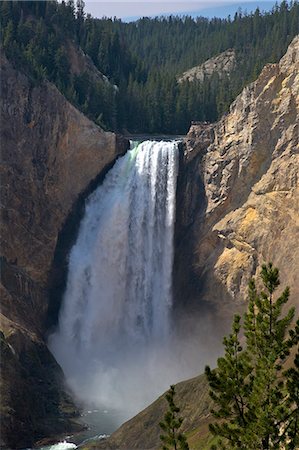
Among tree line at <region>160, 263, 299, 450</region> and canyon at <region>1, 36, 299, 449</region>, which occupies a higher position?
canyon at <region>1, 36, 299, 449</region>

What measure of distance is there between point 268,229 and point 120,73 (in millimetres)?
47719

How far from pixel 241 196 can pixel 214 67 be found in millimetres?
63601

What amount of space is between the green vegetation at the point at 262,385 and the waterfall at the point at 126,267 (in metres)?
39.1

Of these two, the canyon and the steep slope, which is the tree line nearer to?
the canyon

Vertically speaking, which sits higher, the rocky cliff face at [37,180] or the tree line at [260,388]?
the rocky cliff face at [37,180]

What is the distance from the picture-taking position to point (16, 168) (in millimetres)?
59062

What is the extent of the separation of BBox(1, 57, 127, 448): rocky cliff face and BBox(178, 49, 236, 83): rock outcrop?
2111 inches

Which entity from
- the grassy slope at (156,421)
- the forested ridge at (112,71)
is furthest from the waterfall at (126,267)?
the grassy slope at (156,421)

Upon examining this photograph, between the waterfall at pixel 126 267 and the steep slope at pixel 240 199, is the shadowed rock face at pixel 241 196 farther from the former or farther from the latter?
the waterfall at pixel 126 267

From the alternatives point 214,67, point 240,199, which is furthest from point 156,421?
point 214,67

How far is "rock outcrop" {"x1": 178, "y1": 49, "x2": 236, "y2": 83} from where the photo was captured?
373 ft

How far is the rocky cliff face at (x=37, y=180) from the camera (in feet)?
184

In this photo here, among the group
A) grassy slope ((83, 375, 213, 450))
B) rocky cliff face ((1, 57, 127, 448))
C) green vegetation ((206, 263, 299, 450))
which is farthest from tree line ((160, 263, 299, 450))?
rocky cliff face ((1, 57, 127, 448))

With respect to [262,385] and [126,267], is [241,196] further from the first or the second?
[262,385]
